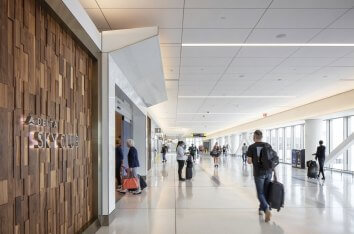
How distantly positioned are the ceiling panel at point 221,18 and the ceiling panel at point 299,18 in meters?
0.20

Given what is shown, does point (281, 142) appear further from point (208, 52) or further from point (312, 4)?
point (312, 4)

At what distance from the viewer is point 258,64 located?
29.7 ft

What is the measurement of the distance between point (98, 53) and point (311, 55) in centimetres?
506

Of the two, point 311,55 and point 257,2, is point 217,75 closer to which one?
point 311,55

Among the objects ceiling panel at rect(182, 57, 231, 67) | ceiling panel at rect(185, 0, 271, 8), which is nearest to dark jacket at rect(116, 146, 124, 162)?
ceiling panel at rect(182, 57, 231, 67)

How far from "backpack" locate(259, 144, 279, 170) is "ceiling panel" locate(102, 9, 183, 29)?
2633 mm

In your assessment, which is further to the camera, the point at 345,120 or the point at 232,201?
the point at 345,120

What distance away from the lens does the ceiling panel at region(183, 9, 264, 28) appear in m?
5.46

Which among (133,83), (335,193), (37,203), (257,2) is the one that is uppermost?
(257,2)

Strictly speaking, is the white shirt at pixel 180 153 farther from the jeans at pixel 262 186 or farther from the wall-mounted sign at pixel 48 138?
the wall-mounted sign at pixel 48 138

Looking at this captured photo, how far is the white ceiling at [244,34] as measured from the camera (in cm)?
530

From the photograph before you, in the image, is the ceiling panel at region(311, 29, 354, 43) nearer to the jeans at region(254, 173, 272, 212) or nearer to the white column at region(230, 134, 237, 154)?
the jeans at region(254, 173, 272, 212)

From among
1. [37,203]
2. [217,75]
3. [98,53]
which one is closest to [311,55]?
[217,75]

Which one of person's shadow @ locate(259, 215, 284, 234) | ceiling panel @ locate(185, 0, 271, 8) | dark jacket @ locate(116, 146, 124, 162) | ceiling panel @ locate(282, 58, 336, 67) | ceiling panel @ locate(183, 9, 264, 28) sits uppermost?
ceiling panel @ locate(185, 0, 271, 8)
